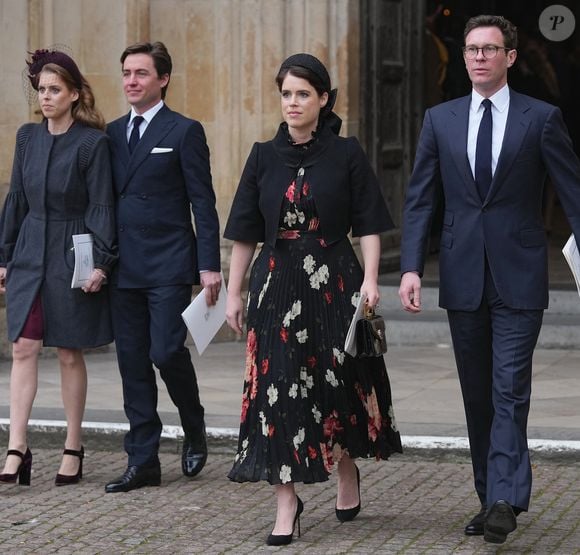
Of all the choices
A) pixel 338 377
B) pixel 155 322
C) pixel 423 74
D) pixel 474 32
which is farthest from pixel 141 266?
pixel 423 74

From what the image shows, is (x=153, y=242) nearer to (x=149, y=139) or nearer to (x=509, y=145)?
(x=149, y=139)

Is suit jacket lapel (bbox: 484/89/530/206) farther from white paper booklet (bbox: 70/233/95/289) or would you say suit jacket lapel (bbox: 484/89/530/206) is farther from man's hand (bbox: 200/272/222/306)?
white paper booklet (bbox: 70/233/95/289)

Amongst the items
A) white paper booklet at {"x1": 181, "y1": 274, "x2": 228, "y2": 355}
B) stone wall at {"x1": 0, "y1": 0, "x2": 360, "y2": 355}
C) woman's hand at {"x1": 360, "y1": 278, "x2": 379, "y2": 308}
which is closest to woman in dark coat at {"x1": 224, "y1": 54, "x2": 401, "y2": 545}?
woman's hand at {"x1": 360, "y1": 278, "x2": 379, "y2": 308}

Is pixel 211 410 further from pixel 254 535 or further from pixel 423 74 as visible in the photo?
pixel 423 74

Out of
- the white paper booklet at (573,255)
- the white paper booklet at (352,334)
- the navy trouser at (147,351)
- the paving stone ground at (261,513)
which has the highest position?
the white paper booklet at (573,255)

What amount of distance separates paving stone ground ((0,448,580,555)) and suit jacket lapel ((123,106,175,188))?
1.36 meters

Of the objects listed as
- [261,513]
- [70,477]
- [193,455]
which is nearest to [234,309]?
[261,513]

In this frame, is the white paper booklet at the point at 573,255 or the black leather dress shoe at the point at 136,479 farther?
the black leather dress shoe at the point at 136,479

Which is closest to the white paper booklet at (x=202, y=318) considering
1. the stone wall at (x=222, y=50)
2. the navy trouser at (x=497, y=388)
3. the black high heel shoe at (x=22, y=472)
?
the black high heel shoe at (x=22, y=472)

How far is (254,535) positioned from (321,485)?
0.91 metres

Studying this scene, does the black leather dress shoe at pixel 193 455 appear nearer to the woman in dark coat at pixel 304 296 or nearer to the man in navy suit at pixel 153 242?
the man in navy suit at pixel 153 242

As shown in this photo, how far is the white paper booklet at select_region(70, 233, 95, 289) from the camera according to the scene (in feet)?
23.4

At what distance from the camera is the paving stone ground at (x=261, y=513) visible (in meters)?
6.19

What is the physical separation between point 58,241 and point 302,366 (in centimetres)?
148
